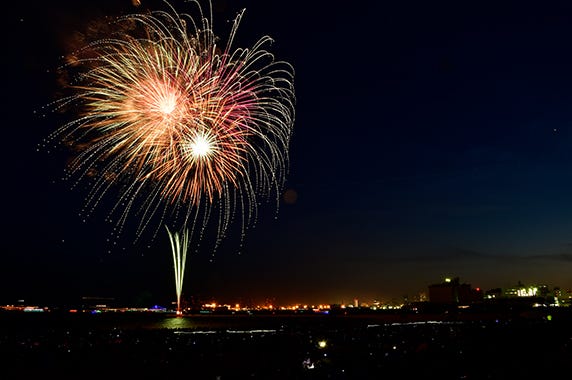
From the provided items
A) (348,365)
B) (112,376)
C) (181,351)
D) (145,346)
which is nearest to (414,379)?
(348,365)

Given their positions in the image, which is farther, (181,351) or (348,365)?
(181,351)

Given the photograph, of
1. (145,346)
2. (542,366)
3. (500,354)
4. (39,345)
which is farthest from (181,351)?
(542,366)

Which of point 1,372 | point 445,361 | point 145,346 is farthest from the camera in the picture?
point 145,346

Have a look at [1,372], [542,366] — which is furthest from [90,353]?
[542,366]

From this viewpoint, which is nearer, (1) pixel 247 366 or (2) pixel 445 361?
(2) pixel 445 361

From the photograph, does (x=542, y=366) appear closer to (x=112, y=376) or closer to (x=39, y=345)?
(x=112, y=376)

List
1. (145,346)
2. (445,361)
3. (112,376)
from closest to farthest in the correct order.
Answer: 1. (445,361)
2. (112,376)
3. (145,346)

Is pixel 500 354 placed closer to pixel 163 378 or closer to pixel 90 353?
pixel 163 378

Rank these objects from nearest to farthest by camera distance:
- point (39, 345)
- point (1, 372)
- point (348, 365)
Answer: point (348, 365) < point (1, 372) < point (39, 345)

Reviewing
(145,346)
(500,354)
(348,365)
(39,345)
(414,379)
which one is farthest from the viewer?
(39,345)
